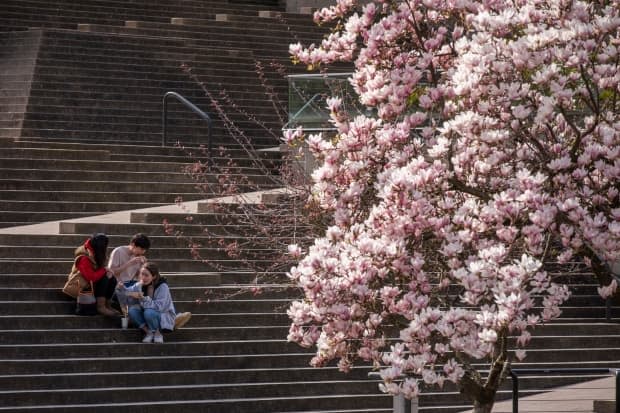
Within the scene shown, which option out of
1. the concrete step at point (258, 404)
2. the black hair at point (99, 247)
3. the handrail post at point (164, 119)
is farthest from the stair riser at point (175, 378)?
the handrail post at point (164, 119)

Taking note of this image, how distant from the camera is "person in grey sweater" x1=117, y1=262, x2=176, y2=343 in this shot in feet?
42.5

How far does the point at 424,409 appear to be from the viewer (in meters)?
13.2

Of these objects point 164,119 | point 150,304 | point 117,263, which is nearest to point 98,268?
point 117,263

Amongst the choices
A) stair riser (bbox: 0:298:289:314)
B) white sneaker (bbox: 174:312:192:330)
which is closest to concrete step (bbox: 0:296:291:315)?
stair riser (bbox: 0:298:289:314)

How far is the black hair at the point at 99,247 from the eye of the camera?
1308 centimetres

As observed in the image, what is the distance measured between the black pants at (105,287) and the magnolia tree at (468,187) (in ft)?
17.8

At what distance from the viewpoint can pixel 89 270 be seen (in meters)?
13.0

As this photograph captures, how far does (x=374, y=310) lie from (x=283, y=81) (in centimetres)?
1585

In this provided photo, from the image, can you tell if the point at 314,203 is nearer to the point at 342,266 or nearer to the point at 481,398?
the point at 342,266

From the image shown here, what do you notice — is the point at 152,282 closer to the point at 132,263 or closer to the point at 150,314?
the point at 150,314

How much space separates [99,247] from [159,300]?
82 centimetres

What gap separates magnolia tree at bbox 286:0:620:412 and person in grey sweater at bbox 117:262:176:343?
5.11 metres

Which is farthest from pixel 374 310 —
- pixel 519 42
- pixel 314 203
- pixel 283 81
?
pixel 283 81

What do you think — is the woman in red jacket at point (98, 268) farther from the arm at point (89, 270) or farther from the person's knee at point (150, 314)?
the person's knee at point (150, 314)
